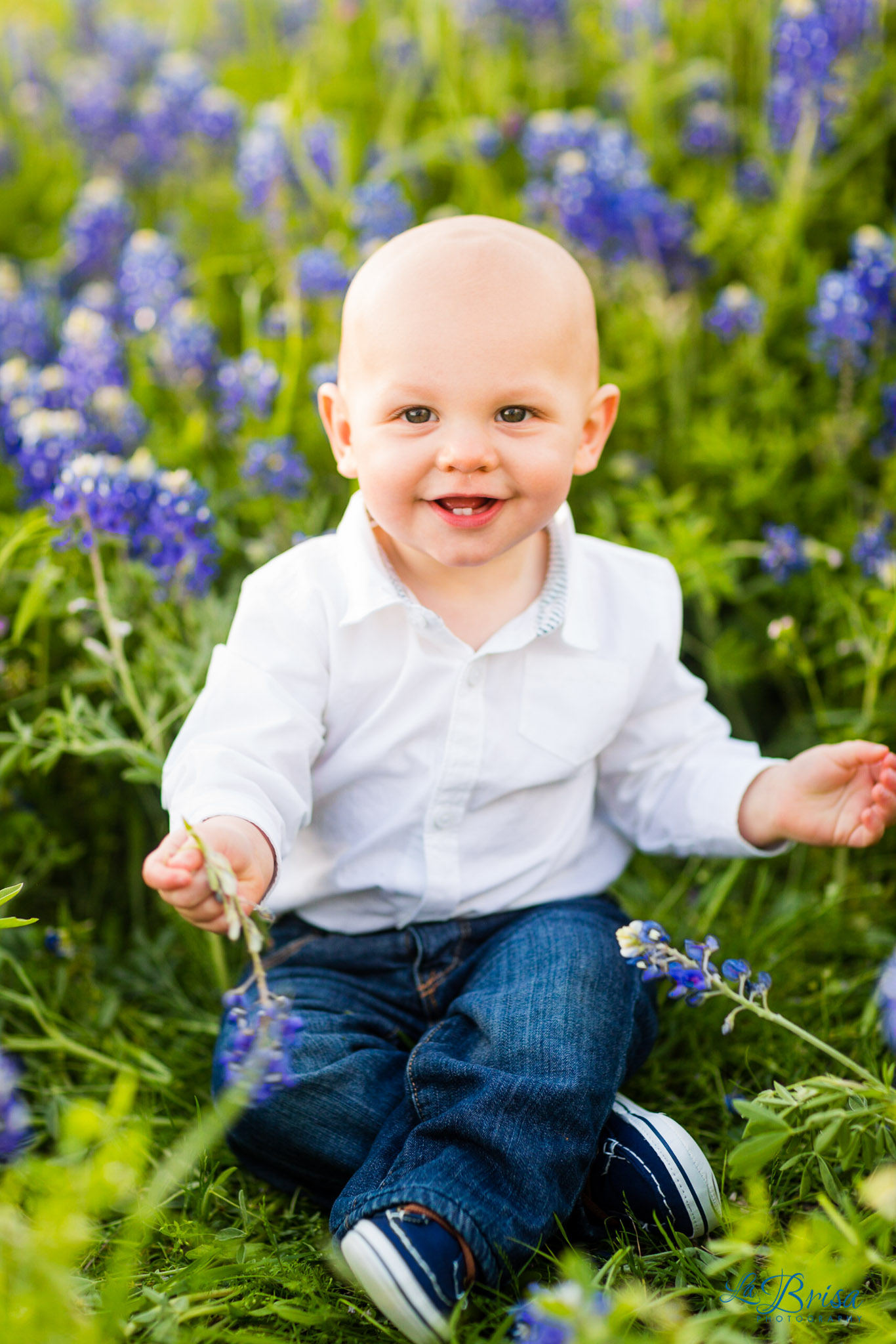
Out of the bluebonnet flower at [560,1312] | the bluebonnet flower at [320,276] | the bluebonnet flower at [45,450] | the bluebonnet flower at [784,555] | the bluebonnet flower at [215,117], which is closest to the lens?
the bluebonnet flower at [560,1312]

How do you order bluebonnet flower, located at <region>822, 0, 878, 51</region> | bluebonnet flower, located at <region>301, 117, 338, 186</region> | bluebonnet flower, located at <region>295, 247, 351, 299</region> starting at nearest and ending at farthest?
bluebonnet flower, located at <region>295, 247, 351, 299</region> → bluebonnet flower, located at <region>822, 0, 878, 51</region> → bluebonnet flower, located at <region>301, 117, 338, 186</region>

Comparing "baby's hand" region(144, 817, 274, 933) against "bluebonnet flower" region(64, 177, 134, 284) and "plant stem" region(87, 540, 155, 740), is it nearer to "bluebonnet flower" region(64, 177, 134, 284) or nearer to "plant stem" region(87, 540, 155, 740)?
"plant stem" region(87, 540, 155, 740)

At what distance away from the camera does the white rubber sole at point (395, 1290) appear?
4.40 feet

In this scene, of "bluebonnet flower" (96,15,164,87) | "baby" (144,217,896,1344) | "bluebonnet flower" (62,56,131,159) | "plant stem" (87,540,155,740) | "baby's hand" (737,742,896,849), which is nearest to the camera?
"baby" (144,217,896,1344)

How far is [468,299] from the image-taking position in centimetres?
155

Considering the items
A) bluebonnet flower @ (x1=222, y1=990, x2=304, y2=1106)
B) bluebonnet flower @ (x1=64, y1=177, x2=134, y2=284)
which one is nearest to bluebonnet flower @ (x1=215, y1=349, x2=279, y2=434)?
bluebonnet flower @ (x1=64, y1=177, x2=134, y2=284)

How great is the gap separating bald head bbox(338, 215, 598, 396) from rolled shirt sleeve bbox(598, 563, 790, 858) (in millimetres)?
505

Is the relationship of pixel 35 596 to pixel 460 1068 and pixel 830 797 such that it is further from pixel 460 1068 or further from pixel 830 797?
pixel 830 797

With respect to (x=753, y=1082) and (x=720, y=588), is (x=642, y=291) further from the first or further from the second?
(x=753, y=1082)

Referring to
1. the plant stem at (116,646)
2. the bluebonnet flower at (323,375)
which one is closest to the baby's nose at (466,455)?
the plant stem at (116,646)

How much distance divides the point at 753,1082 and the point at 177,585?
120 cm

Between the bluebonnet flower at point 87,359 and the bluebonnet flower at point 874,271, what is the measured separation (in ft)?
5.09

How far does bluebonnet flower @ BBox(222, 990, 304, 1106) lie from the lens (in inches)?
51.1

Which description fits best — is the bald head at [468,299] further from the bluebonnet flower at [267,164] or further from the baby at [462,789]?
the bluebonnet flower at [267,164]
